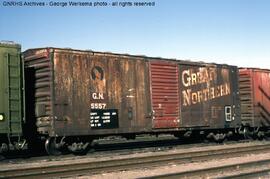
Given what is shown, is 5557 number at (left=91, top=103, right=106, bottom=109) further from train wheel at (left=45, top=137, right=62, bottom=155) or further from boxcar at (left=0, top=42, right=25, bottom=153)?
boxcar at (left=0, top=42, right=25, bottom=153)

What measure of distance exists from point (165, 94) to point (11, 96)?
671 centimetres

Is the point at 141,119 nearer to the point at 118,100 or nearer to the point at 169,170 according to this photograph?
the point at 118,100

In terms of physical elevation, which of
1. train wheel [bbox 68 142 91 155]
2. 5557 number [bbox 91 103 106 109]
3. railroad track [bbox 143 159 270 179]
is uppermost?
5557 number [bbox 91 103 106 109]

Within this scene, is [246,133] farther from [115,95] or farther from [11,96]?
[11,96]

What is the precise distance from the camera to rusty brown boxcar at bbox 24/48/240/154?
49.7ft

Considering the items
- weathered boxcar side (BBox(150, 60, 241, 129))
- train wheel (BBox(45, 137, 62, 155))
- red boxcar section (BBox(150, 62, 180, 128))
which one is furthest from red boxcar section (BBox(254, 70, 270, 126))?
train wheel (BBox(45, 137, 62, 155))

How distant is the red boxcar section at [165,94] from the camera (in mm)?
18094

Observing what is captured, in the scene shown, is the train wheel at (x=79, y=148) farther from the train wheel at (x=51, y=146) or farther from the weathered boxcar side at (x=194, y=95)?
the weathered boxcar side at (x=194, y=95)

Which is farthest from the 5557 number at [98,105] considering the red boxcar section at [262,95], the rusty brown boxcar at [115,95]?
the red boxcar section at [262,95]

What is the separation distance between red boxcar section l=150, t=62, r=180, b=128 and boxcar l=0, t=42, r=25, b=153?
18.7 ft

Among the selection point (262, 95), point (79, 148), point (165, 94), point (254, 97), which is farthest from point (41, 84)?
point (262, 95)

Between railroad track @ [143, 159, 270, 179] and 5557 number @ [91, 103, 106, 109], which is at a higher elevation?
5557 number @ [91, 103, 106, 109]

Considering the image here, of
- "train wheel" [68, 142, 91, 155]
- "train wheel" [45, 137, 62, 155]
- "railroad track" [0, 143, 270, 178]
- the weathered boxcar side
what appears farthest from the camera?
the weathered boxcar side

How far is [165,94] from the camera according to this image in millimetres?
18500
